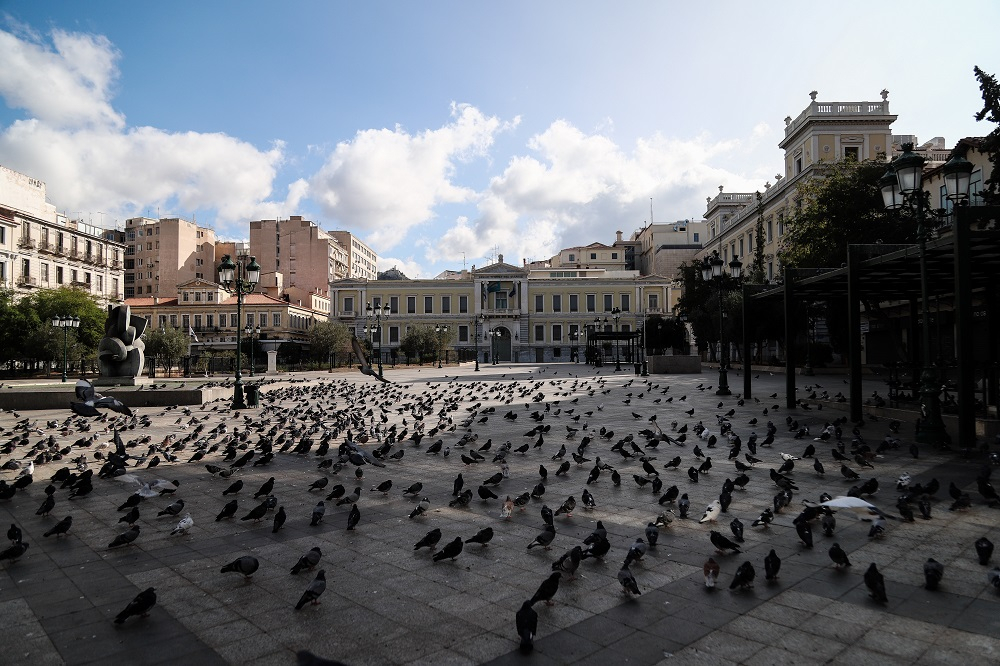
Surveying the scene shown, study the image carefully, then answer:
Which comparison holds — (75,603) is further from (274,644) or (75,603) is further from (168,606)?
(274,644)

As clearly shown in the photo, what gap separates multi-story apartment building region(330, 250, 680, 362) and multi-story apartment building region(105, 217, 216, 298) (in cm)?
2493

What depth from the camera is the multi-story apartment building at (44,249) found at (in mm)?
56688

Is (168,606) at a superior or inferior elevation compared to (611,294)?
inferior

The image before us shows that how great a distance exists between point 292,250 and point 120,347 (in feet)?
247

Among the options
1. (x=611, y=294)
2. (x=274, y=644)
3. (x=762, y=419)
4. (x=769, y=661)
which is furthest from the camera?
(x=611, y=294)

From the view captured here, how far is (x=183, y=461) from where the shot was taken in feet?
32.6

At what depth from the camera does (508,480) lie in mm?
8195

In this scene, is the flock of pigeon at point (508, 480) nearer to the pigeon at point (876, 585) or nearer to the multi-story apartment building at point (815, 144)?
the pigeon at point (876, 585)

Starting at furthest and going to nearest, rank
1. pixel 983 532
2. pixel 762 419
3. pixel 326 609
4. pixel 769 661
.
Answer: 1. pixel 762 419
2. pixel 983 532
3. pixel 326 609
4. pixel 769 661

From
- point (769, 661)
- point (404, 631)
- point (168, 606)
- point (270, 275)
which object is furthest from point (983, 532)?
point (270, 275)

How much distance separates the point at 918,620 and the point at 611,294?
79407 mm

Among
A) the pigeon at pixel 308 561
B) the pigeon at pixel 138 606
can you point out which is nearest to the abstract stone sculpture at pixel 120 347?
the pigeon at pixel 308 561

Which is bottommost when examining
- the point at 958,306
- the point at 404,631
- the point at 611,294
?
the point at 404,631

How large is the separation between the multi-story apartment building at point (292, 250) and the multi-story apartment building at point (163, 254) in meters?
7.61
